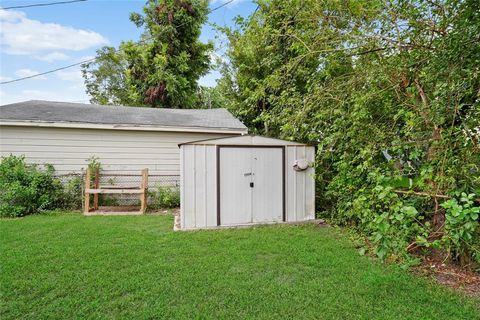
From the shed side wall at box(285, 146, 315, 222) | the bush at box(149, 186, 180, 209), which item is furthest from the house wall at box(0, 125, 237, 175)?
the shed side wall at box(285, 146, 315, 222)

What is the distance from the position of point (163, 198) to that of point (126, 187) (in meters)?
1.02

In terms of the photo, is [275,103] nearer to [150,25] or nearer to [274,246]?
[274,246]

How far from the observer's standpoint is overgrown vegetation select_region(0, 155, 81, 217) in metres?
5.83

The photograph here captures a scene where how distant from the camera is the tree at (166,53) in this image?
43.3 ft

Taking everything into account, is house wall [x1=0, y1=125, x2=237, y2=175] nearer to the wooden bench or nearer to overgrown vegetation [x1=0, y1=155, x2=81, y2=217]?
overgrown vegetation [x1=0, y1=155, x2=81, y2=217]

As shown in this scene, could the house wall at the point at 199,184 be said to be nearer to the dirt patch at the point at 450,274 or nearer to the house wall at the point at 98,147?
the dirt patch at the point at 450,274

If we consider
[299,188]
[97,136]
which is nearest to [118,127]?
[97,136]

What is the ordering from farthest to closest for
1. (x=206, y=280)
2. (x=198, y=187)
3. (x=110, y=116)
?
1. (x=110, y=116)
2. (x=198, y=187)
3. (x=206, y=280)

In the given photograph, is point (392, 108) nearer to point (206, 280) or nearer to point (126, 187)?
point (206, 280)

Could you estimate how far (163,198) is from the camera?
694 cm

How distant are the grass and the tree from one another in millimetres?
10081

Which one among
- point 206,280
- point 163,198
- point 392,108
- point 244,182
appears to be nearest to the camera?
point 206,280

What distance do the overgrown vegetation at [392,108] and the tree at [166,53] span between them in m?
9.00

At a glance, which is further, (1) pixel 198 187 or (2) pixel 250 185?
(2) pixel 250 185
